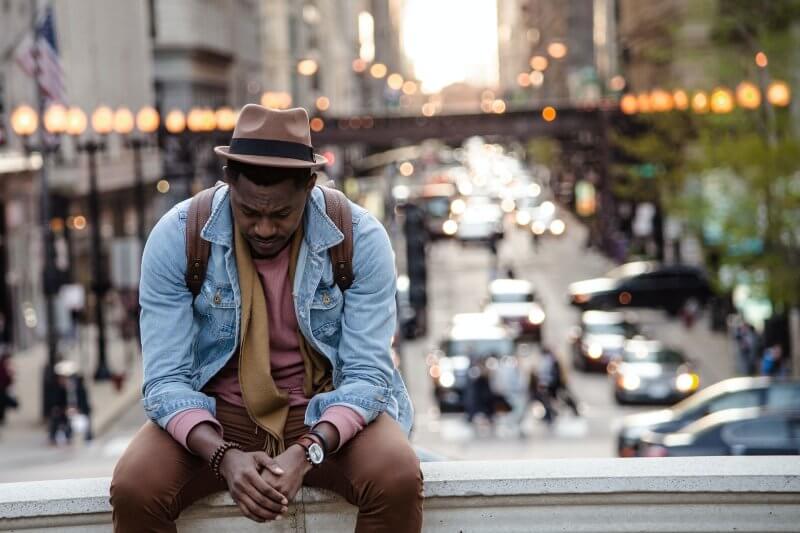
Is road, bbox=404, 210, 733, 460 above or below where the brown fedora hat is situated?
below

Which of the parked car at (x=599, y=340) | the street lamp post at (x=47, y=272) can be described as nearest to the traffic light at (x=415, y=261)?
the parked car at (x=599, y=340)

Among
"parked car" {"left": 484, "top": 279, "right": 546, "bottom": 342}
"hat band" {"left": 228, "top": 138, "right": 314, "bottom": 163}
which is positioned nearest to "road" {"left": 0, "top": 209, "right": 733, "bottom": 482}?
"parked car" {"left": 484, "top": 279, "right": 546, "bottom": 342}

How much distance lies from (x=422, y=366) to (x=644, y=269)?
12753 mm

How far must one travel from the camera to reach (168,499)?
507 centimetres

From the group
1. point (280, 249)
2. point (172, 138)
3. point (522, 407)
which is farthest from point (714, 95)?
point (280, 249)

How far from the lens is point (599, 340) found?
38156 mm

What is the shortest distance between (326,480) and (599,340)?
109 ft

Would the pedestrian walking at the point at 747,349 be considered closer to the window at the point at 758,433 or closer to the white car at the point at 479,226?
the window at the point at 758,433

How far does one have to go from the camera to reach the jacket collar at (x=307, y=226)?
212 inches

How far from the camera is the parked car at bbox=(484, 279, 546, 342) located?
4441 centimetres

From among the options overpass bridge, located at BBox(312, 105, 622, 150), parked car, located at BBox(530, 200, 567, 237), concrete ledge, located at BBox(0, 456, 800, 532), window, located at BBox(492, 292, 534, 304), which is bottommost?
window, located at BBox(492, 292, 534, 304)

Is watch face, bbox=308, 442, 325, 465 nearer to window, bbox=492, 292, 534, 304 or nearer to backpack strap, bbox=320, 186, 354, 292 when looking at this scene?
backpack strap, bbox=320, 186, 354, 292

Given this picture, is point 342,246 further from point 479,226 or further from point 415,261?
point 479,226

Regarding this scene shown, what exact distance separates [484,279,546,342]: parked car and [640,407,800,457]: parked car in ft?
84.0
